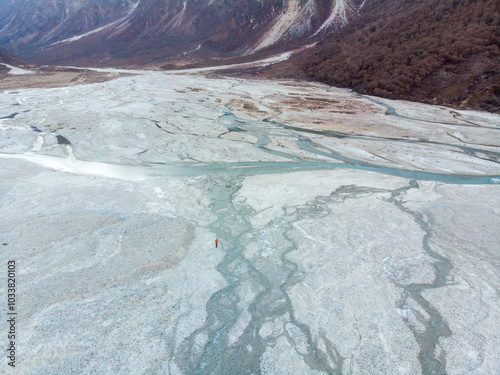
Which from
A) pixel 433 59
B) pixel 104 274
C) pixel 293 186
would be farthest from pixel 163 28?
pixel 104 274

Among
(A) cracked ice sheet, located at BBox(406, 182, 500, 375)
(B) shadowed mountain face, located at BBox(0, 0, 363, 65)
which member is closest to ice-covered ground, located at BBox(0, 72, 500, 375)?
(A) cracked ice sheet, located at BBox(406, 182, 500, 375)

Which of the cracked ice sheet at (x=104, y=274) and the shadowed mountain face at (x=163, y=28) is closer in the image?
the cracked ice sheet at (x=104, y=274)

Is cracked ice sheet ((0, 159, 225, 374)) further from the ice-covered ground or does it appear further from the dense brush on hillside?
the dense brush on hillside

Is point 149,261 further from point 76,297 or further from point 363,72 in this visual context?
point 363,72

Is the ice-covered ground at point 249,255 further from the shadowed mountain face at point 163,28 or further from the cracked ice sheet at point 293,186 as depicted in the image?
the shadowed mountain face at point 163,28

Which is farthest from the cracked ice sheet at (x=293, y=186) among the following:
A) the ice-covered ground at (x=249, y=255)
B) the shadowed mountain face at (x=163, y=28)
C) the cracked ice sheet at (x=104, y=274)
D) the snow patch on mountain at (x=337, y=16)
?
the snow patch on mountain at (x=337, y=16)

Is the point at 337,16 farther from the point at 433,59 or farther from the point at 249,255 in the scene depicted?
the point at 249,255

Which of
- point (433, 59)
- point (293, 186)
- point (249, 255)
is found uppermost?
point (433, 59)

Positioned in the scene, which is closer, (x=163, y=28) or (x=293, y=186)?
(x=293, y=186)
